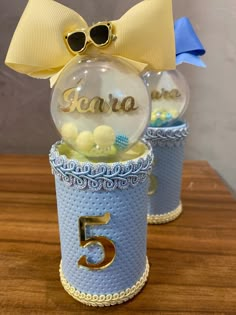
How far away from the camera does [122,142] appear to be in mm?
350

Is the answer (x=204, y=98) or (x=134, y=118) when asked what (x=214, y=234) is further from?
(x=204, y=98)

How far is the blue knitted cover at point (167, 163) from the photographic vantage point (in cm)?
50

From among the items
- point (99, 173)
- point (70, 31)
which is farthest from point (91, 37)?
point (99, 173)

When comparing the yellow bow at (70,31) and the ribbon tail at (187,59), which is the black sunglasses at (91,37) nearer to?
the yellow bow at (70,31)

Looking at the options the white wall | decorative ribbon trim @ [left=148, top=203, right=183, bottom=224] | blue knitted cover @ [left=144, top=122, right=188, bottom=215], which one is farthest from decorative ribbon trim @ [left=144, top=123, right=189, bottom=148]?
the white wall

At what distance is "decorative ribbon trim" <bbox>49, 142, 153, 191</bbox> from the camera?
0.33 metres

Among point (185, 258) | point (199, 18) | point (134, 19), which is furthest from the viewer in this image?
point (199, 18)

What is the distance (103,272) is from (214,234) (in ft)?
0.66

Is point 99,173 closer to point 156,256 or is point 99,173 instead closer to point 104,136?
point 104,136

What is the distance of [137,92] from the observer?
1.14 ft

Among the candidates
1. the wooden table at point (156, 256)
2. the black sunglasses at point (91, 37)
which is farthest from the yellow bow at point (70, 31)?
the wooden table at point (156, 256)

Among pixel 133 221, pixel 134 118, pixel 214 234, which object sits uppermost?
pixel 134 118

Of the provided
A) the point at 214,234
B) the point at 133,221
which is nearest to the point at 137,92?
the point at 133,221

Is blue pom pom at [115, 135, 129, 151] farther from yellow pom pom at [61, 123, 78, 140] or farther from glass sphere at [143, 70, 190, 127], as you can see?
glass sphere at [143, 70, 190, 127]
